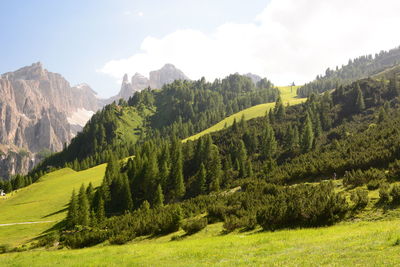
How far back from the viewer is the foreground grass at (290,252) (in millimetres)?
11291

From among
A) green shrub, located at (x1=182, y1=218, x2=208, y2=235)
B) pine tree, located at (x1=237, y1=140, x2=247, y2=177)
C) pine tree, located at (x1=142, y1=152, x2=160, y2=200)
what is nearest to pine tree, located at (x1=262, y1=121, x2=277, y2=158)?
pine tree, located at (x1=237, y1=140, x2=247, y2=177)

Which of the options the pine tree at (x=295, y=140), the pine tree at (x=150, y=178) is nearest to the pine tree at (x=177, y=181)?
the pine tree at (x=150, y=178)

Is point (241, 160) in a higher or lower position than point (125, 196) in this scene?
higher

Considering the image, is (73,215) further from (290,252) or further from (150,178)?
(290,252)

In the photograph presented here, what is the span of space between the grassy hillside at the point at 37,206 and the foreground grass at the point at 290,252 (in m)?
42.0

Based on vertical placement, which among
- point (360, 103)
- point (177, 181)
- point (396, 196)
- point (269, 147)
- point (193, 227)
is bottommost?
point (177, 181)

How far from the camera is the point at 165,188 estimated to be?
78500mm

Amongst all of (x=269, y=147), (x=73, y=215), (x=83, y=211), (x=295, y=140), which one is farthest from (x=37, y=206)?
(x=295, y=140)

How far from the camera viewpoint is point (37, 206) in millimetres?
76438

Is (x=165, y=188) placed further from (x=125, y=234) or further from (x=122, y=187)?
(x=125, y=234)

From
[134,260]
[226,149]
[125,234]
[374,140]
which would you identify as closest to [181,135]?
[226,149]

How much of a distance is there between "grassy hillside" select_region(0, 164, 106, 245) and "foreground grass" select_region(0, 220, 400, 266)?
42.0 metres

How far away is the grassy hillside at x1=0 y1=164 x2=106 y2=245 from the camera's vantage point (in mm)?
55969

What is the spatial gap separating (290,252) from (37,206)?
82.2m
